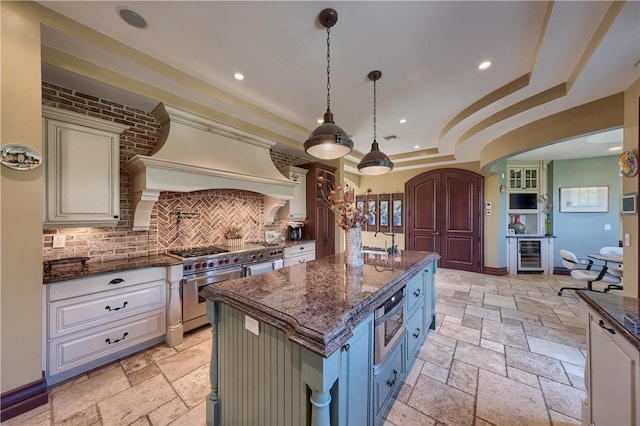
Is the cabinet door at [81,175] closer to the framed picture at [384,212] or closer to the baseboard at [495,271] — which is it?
the framed picture at [384,212]

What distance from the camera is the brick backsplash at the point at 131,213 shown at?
91.4 inches

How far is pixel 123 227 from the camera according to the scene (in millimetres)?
2633

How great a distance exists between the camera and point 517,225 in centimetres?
586

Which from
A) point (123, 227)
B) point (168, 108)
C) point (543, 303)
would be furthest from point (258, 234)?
point (543, 303)

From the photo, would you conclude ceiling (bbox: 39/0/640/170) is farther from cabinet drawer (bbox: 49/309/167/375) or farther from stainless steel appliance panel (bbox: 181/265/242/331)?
cabinet drawer (bbox: 49/309/167/375)

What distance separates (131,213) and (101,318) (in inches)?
43.9

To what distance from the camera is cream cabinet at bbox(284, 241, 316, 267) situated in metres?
3.83

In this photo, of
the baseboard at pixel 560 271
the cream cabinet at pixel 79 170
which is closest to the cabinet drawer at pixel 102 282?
the cream cabinet at pixel 79 170

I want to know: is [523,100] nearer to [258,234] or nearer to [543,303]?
[543,303]

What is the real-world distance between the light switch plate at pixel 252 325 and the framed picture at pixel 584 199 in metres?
7.42

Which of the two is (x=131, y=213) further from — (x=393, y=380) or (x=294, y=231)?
(x=393, y=380)

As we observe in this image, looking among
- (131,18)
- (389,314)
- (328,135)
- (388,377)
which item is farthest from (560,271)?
(131,18)

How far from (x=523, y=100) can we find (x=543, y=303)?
317 cm

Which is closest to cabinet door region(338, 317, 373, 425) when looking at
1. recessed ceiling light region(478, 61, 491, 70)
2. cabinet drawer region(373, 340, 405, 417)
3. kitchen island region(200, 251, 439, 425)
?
kitchen island region(200, 251, 439, 425)
